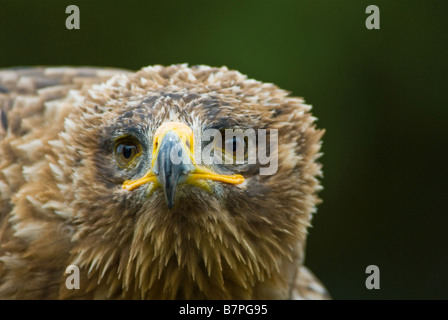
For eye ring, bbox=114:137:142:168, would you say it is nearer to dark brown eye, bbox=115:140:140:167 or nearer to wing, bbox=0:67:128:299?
dark brown eye, bbox=115:140:140:167

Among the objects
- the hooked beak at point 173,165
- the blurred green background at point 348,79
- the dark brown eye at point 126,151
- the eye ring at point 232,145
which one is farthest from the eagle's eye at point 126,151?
the blurred green background at point 348,79

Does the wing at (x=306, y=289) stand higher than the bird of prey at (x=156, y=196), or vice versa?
the bird of prey at (x=156, y=196)

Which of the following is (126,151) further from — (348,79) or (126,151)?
(348,79)

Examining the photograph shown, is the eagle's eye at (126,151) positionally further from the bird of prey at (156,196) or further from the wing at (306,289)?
the wing at (306,289)

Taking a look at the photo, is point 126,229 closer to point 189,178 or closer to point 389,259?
point 189,178

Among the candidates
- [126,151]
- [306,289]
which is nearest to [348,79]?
[306,289]

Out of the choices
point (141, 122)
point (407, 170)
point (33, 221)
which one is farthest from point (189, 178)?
point (407, 170)

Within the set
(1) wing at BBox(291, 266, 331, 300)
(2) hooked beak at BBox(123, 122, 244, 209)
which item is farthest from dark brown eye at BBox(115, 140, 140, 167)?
(1) wing at BBox(291, 266, 331, 300)
